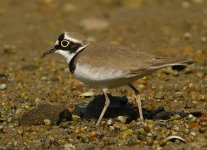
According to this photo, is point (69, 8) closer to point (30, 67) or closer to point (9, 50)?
point (9, 50)

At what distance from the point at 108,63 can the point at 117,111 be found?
921 millimetres

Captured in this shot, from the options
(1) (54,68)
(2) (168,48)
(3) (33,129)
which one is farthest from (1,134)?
(2) (168,48)

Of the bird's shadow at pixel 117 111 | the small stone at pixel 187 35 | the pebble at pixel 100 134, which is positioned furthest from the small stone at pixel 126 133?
the small stone at pixel 187 35

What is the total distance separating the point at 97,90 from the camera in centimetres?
819

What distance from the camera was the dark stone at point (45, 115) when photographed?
6.50 m

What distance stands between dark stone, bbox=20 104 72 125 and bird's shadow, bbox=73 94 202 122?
35cm

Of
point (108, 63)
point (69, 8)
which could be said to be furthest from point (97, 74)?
point (69, 8)

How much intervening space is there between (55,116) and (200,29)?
592 centimetres

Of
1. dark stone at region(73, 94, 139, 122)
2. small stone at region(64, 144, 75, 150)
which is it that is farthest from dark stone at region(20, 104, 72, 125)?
small stone at region(64, 144, 75, 150)

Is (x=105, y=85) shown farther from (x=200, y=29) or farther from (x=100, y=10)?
(x=100, y=10)

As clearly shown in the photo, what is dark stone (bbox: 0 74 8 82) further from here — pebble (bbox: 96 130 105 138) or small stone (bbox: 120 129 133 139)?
small stone (bbox: 120 129 133 139)

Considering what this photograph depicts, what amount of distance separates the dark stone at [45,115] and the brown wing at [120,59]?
0.73m

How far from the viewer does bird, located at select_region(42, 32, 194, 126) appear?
6.05 m

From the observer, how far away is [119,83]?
6227 millimetres
